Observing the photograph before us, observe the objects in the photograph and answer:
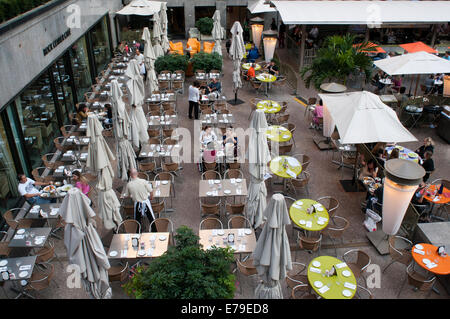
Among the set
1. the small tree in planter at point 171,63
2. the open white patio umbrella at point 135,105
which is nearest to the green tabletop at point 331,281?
the open white patio umbrella at point 135,105

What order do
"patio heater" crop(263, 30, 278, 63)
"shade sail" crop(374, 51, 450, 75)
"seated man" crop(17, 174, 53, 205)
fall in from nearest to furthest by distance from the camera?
"seated man" crop(17, 174, 53, 205) < "shade sail" crop(374, 51, 450, 75) < "patio heater" crop(263, 30, 278, 63)

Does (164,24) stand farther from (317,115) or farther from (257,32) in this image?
(317,115)

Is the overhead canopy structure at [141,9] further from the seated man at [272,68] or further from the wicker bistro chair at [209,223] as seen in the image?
the wicker bistro chair at [209,223]

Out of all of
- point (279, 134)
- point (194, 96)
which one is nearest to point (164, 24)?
point (194, 96)

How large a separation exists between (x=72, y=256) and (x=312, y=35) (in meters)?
23.9

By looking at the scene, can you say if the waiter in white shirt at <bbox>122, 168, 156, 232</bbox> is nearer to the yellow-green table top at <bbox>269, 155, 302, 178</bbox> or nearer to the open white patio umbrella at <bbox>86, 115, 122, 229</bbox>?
the open white patio umbrella at <bbox>86, 115, 122, 229</bbox>

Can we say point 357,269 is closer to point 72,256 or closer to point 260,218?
point 260,218

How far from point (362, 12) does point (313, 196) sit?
15.8 meters

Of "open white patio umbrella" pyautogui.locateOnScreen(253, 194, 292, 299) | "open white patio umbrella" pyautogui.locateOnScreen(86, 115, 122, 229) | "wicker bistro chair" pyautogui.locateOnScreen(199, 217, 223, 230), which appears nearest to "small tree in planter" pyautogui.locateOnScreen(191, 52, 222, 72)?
"open white patio umbrella" pyautogui.locateOnScreen(86, 115, 122, 229)

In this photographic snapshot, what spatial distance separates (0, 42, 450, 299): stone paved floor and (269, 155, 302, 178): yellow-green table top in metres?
0.93

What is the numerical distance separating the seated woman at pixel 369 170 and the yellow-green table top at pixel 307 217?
2.68m

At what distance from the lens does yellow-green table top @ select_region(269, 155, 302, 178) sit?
12367mm

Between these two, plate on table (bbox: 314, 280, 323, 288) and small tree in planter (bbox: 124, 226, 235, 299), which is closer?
small tree in planter (bbox: 124, 226, 235, 299)

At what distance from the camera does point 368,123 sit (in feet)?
37.6
